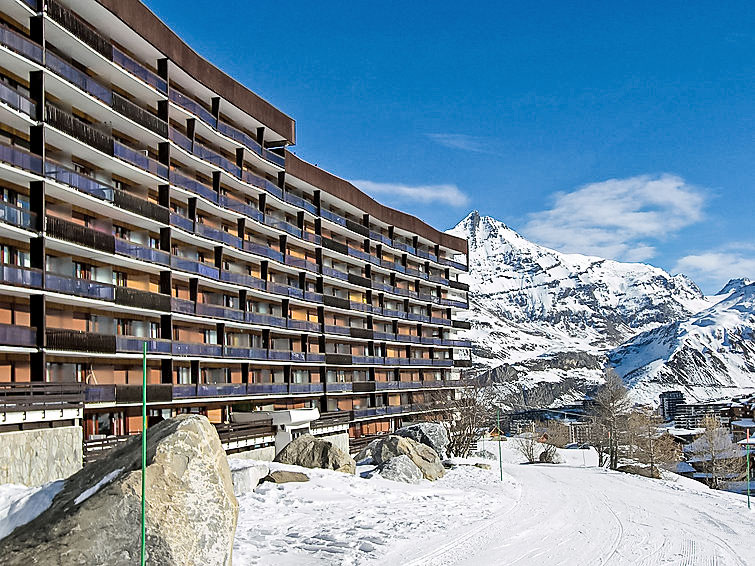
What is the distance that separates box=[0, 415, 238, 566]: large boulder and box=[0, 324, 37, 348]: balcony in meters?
16.4

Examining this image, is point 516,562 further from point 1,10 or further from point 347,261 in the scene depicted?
point 347,261

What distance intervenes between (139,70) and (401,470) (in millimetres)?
25013

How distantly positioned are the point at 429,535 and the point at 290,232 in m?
37.0

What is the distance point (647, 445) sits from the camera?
219ft

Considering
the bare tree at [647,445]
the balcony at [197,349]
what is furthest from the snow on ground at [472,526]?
the bare tree at [647,445]

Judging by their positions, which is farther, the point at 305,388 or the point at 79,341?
the point at 305,388

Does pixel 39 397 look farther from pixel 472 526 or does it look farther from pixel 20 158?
pixel 472 526

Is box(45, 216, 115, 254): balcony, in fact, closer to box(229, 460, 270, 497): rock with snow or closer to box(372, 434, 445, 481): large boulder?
box(229, 460, 270, 497): rock with snow

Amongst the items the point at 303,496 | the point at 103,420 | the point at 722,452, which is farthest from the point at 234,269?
the point at 722,452

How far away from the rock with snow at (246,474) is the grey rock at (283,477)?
224 mm

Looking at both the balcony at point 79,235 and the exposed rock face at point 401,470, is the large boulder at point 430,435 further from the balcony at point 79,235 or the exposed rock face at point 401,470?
the balcony at point 79,235

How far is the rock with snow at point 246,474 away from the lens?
26.2 m

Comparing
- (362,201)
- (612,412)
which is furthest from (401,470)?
(612,412)

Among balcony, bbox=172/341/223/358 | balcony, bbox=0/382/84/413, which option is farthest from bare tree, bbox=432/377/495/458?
balcony, bbox=0/382/84/413
